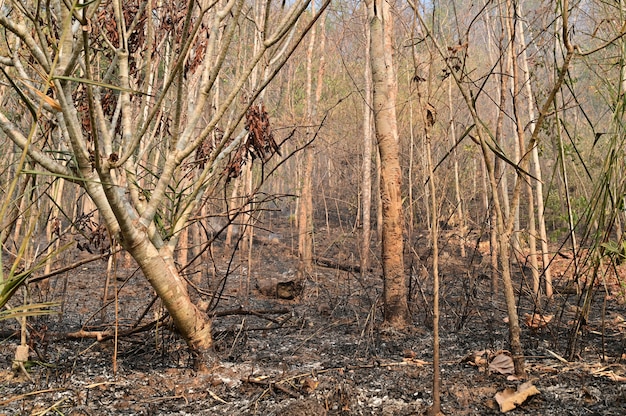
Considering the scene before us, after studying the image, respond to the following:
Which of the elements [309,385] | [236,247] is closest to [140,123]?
[236,247]

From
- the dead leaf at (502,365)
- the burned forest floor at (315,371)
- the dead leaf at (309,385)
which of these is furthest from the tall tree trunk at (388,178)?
the dead leaf at (309,385)

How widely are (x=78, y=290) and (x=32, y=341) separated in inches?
148

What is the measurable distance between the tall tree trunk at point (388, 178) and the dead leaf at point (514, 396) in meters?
1.86

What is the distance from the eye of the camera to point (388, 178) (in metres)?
4.33

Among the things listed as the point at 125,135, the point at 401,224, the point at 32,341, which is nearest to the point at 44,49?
the point at 125,135

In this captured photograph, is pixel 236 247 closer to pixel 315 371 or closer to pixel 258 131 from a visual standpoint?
pixel 258 131

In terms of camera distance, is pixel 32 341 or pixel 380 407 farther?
pixel 32 341

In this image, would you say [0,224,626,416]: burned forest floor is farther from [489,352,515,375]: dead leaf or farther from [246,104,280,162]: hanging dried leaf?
[246,104,280,162]: hanging dried leaf

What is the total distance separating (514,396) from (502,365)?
1.18 feet

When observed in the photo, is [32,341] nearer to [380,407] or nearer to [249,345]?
[249,345]

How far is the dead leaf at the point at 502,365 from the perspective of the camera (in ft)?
8.75

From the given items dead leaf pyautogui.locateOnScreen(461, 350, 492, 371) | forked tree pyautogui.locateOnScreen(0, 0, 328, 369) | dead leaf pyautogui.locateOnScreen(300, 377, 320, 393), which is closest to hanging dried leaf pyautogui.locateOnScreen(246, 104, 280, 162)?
forked tree pyautogui.locateOnScreen(0, 0, 328, 369)

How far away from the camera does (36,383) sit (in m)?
2.83

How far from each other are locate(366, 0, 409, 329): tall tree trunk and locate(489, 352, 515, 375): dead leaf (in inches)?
60.4
